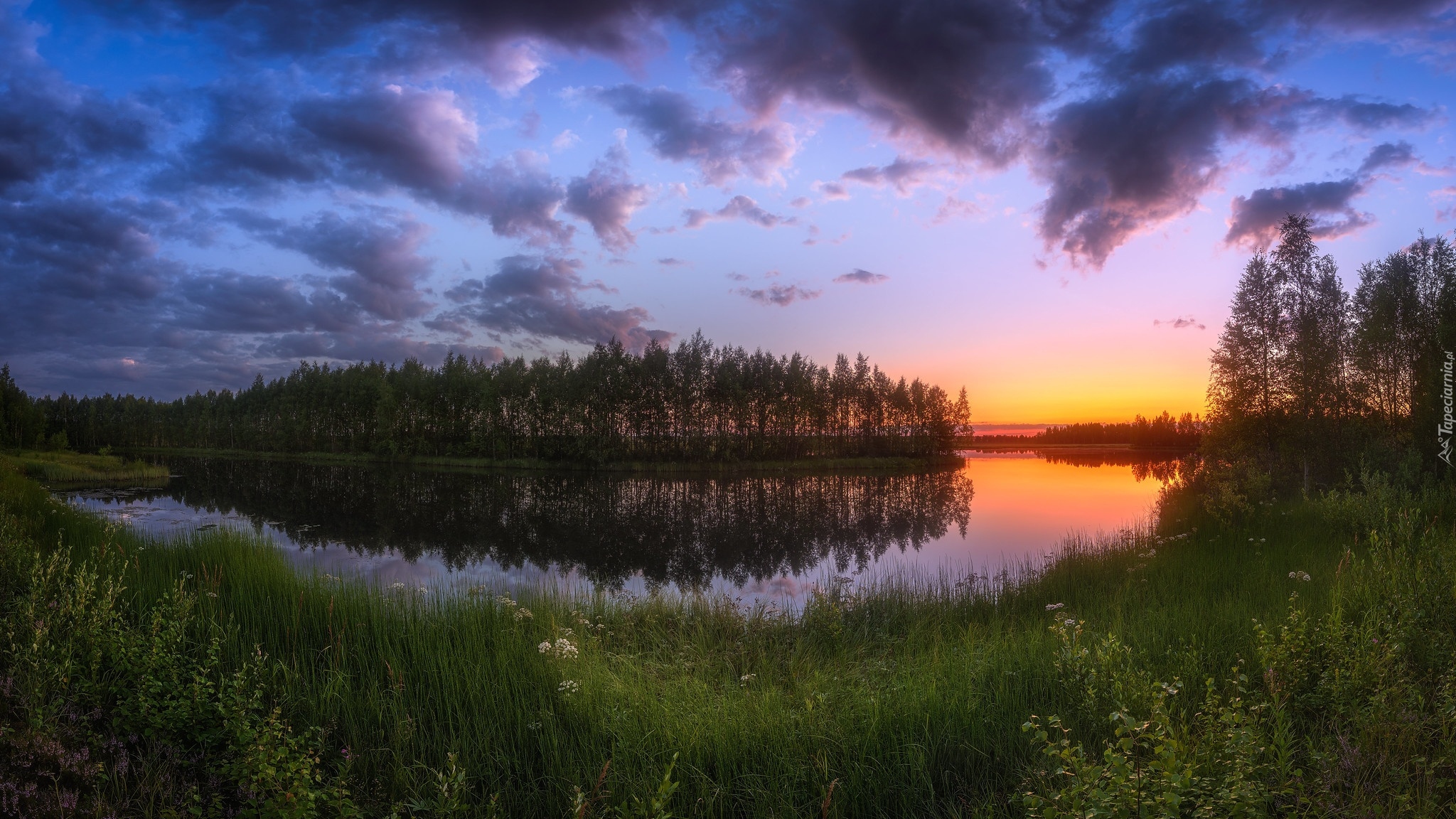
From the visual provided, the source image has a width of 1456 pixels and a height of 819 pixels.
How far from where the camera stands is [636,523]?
88.6 ft

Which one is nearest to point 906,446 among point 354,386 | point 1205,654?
point 354,386

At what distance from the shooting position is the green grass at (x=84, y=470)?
37.4 metres

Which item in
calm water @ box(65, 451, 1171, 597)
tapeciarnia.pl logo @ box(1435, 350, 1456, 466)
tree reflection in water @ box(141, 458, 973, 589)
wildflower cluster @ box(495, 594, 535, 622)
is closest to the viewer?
wildflower cluster @ box(495, 594, 535, 622)

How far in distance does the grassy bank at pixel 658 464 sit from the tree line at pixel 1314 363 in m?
41.4

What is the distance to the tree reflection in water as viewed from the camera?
19172mm

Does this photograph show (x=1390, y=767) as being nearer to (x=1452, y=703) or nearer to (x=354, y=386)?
(x=1452, y=703)

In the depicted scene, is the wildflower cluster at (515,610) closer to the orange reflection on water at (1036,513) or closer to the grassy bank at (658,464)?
the orange reflection on water at (1036,513)

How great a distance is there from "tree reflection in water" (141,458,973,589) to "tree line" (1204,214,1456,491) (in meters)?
11.2

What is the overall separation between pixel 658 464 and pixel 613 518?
34487 mm

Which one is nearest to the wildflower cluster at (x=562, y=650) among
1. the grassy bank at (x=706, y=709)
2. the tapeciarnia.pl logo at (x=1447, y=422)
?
the grassy bank at (x=706, y=709)

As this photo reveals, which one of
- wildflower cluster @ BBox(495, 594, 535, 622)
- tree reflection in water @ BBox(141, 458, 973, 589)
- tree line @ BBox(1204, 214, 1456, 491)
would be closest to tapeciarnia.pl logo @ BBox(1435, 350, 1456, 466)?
tree line @ BBox(1204, 214, 1456, 491)

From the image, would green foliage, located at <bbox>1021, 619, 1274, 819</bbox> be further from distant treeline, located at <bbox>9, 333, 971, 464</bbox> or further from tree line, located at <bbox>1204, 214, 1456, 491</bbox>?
distant treeline, located at <bbox>9, 333, 971, 464</bbox>

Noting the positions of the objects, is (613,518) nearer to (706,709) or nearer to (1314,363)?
(706,709)

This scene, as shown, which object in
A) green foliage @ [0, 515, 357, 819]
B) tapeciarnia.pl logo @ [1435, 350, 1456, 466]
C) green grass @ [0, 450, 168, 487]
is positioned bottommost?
green grass @ [0, 450, 168, 487]
